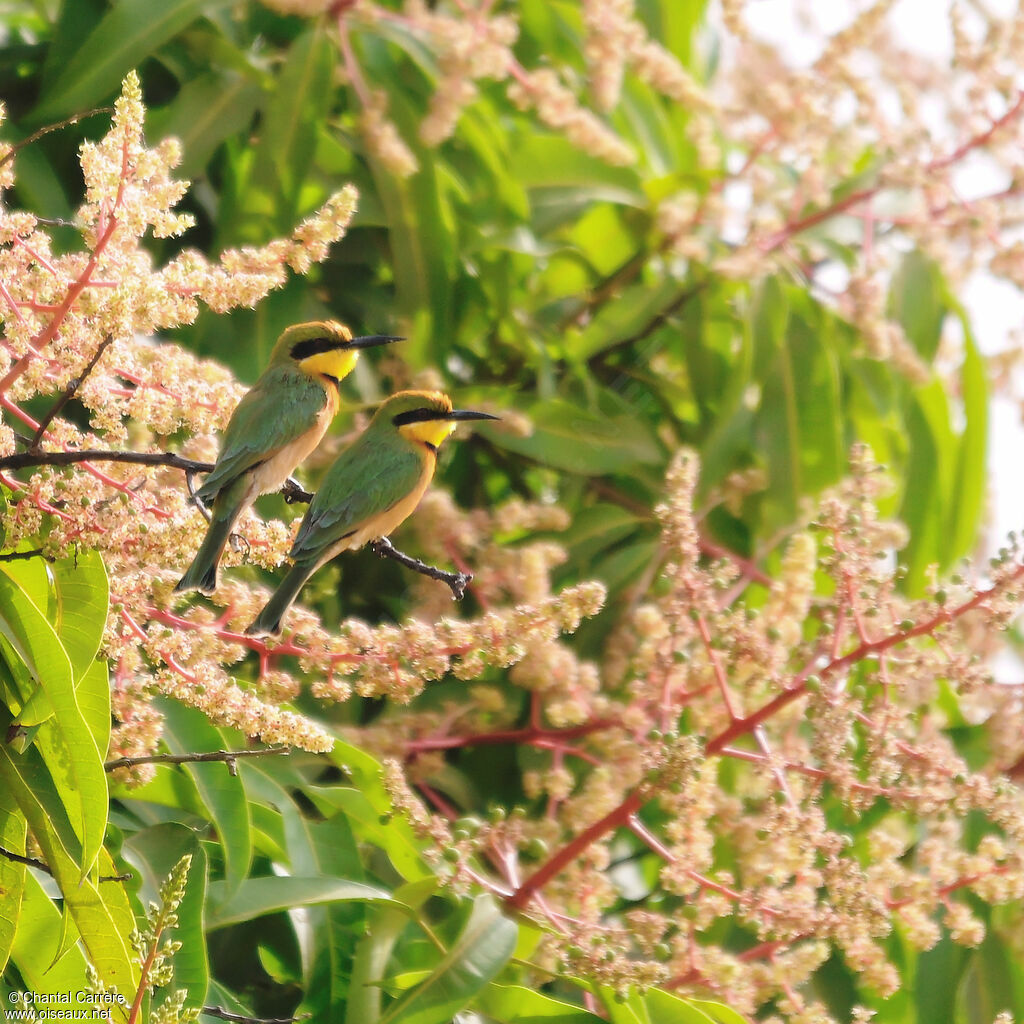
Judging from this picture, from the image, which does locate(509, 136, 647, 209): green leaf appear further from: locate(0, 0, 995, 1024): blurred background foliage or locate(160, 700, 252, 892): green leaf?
locate(160, 700, 252, 892): green leaf

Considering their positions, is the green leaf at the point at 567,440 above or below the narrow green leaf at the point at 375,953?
above

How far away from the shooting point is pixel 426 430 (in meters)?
1.94

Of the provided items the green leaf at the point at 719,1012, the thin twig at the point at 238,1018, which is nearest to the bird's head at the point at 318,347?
the thin twig at the point at 238,1018

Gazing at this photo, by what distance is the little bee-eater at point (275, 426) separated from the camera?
1.37 m

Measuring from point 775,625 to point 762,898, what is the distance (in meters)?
0.41

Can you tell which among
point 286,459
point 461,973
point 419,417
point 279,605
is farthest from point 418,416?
point 461,973

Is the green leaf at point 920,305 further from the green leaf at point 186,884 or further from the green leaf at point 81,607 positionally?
the green leaf at point 81,607

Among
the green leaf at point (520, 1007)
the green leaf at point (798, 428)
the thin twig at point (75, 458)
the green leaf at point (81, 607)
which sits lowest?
the green leaf at point (520, 1007)

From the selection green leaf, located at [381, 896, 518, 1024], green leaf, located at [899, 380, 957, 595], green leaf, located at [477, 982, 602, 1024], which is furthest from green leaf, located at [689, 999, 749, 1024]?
green leaf, located at [899, 380, 957, 595]

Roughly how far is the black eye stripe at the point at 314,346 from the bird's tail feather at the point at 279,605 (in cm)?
32

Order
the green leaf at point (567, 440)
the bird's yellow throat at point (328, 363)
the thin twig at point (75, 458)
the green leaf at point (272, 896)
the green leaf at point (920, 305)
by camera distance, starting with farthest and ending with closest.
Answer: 1. the green leaf at point (920, 305)
2. the green leaf at point (567, 440)
3. the bird's yellow throat at point (328, 363)
4. the green leaf at point (272, 896)
5. the thin twig at point (75, 458)

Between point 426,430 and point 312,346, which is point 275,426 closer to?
point 312,346

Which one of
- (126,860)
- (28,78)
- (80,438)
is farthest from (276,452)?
(28,78)

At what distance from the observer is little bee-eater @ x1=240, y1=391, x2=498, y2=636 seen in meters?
1.56
